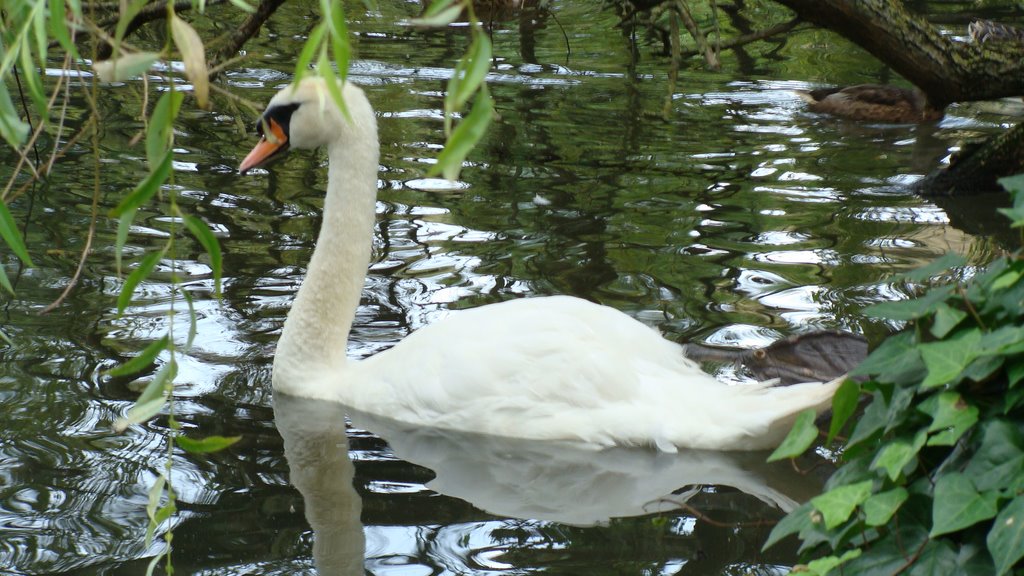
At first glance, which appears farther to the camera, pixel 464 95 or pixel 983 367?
pixel 983 367

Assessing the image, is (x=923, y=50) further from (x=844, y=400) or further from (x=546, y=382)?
(x=844, y=400)

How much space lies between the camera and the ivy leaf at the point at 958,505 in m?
2.25

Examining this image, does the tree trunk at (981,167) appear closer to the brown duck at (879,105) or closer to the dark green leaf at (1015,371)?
the brown duck at (879,105)

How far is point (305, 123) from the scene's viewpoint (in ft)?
18.3

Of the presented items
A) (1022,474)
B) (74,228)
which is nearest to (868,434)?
(1022,474)

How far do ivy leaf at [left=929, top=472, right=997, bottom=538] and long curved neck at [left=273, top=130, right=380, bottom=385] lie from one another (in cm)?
349

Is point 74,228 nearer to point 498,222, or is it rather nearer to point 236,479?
point 498,222

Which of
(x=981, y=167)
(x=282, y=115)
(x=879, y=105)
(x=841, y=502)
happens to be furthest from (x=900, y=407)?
(x=879, y=105)

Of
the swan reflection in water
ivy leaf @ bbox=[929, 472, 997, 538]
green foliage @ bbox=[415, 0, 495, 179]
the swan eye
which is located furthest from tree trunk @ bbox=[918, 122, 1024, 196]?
green foliage @ bbox=[415, 0, 495, 179]

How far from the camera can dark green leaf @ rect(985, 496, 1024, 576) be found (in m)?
2.14

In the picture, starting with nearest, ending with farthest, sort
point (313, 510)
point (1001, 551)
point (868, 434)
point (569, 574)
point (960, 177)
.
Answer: point (1001, 551) < point (868, 434) < point (569, 574) < point (313, 510) < point (960, 177)

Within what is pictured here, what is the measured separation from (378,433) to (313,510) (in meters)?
0.79

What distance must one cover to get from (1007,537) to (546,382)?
9.09ft

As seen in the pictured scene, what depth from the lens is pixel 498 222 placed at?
7426mm
